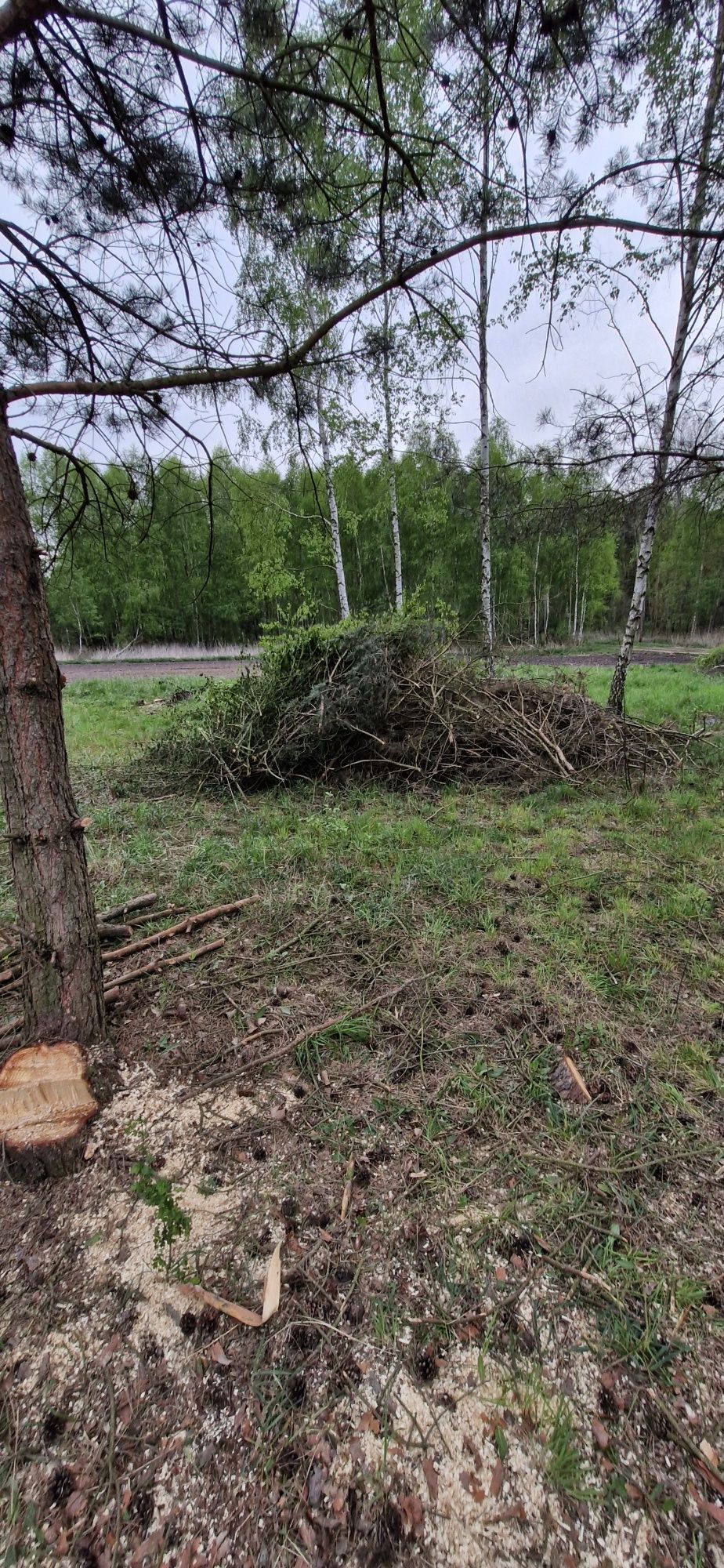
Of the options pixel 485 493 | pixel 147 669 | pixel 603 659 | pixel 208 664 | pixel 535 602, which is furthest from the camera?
pixel 535 602

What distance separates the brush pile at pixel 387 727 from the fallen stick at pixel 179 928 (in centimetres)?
216

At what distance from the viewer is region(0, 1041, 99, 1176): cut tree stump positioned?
157 cm

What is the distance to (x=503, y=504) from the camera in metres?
4.23


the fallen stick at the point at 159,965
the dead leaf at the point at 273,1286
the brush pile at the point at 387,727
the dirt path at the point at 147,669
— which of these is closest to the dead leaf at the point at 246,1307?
the dead leaf at the point at 273,1286

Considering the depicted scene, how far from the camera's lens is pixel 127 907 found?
2.85 meters

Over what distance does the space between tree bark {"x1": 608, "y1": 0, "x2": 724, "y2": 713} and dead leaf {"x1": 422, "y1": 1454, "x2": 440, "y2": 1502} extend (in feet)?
10.8

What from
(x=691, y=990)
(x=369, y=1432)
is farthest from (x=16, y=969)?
(x=691, y=990)

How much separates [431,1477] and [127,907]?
2.39m

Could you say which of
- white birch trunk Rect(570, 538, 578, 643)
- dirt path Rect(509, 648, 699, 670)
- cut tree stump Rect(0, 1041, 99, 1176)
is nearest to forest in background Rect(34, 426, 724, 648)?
cut tree stump Rect(0, 1041, 99, 1176)

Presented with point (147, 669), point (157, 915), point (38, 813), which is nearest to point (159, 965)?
point (157, 915)

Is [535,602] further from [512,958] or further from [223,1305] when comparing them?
[223,1305]

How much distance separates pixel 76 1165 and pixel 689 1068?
6.71 feet

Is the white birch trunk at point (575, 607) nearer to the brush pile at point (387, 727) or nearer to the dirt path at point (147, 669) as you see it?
the dirt path at point (147, 669)

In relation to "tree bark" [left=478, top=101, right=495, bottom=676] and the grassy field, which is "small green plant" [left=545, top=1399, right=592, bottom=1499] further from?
"tree bark" [left=478, top=101, right=495, bottom=676]
